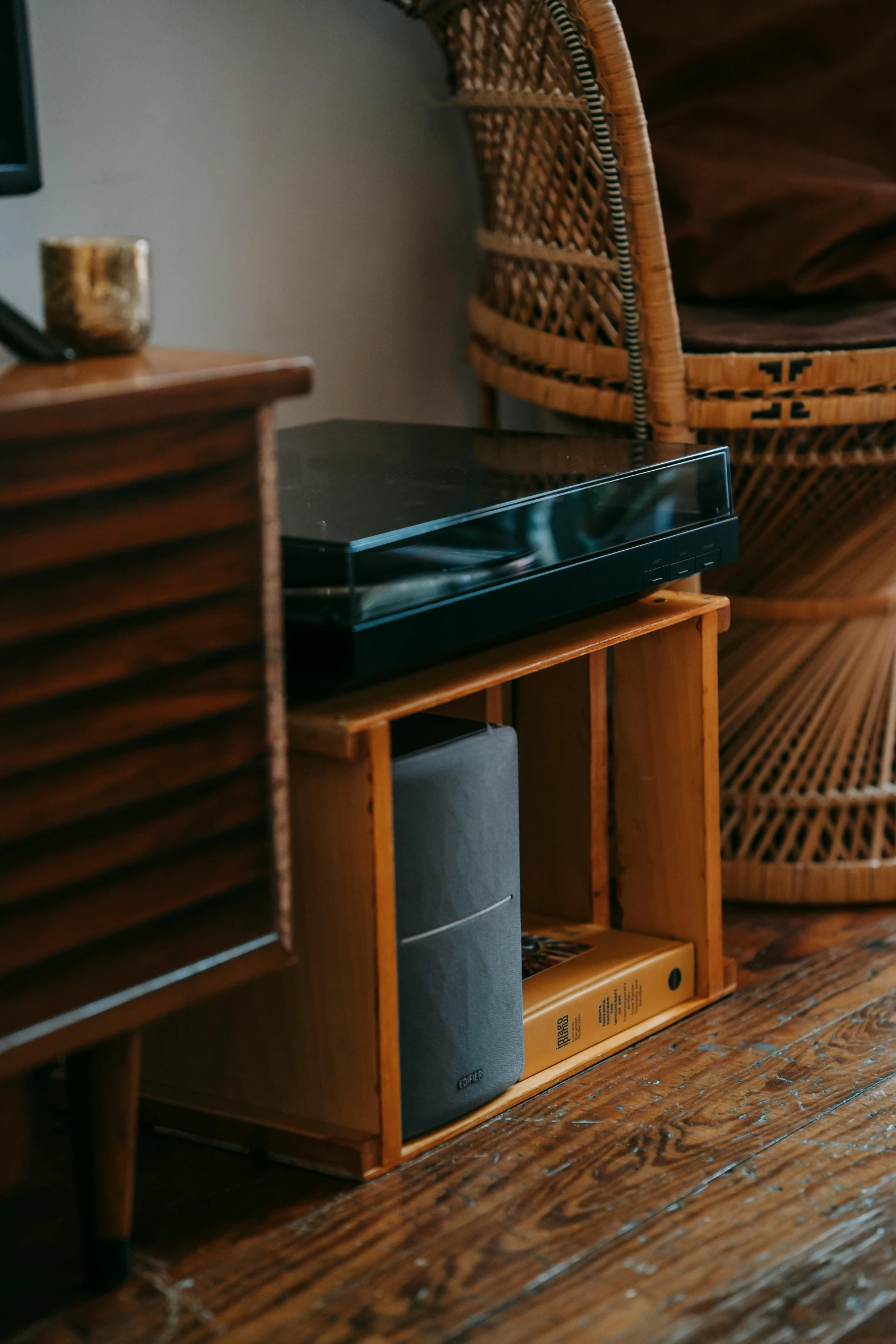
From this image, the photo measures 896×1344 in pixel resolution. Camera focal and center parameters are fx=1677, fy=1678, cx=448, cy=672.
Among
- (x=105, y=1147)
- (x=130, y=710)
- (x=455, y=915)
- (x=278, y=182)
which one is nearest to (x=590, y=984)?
(x=455, y=915)

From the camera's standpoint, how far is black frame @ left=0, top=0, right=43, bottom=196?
1.03 m

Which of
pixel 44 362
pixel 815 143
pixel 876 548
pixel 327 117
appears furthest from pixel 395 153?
pixel 44 362

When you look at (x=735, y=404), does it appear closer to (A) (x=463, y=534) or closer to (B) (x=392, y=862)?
(A) (x=463, y=534)

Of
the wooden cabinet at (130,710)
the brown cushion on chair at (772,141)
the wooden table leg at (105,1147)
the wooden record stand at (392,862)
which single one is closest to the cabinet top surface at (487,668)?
the wooden record stand at (392,862)

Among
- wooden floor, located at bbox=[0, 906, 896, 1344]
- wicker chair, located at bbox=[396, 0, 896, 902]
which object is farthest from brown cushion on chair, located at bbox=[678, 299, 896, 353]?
wooden floor, located at bbox=[0, 906, 896, 1344]

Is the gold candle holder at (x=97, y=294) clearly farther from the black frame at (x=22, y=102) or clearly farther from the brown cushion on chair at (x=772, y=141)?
the brown cushion on chair at (x=772, y=141)

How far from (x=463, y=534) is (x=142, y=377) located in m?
0.32

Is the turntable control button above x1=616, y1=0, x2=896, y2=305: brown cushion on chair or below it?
below

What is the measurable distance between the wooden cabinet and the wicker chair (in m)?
0.58

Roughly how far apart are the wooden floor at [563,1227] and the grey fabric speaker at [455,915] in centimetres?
5

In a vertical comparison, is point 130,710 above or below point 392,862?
above

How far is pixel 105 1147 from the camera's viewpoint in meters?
0.99

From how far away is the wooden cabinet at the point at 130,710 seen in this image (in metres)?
0.84

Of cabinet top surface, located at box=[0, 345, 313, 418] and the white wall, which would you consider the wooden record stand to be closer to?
cabinet top surface, located at box=[0, 345, 313, 418]
